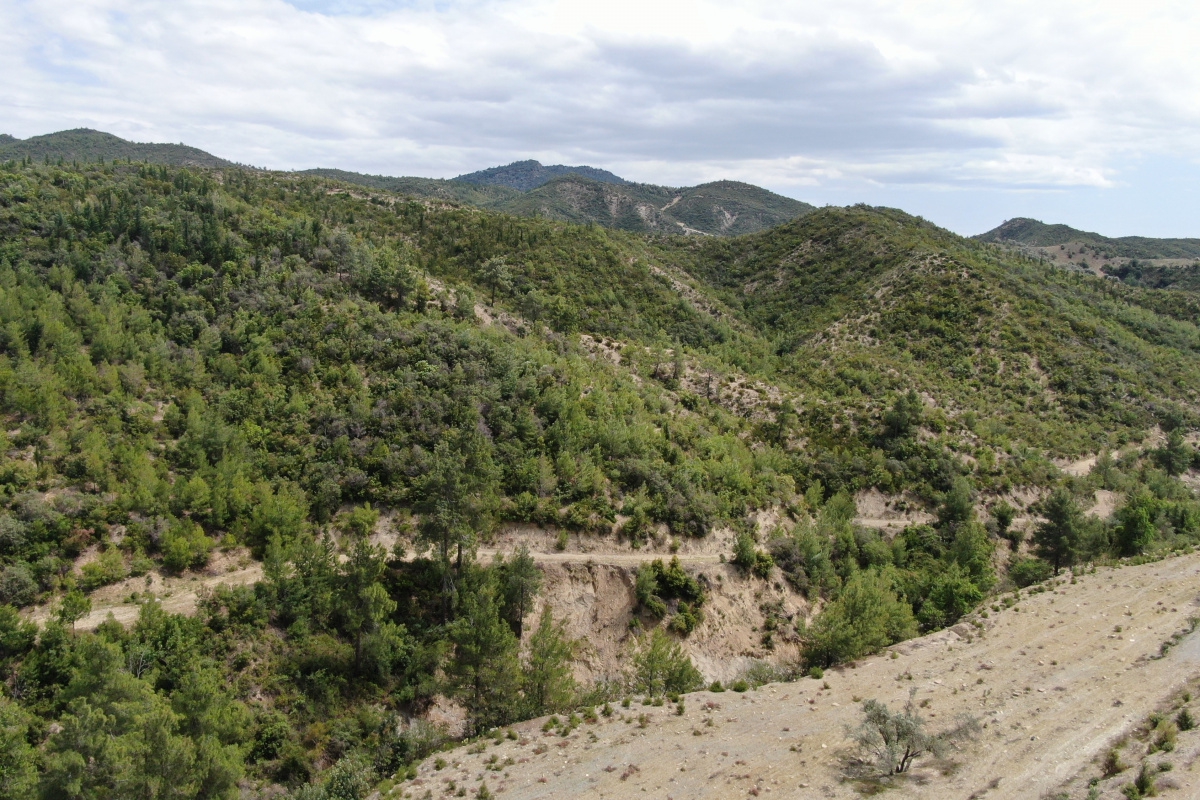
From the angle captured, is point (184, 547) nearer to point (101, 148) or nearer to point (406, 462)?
point (406, 462)

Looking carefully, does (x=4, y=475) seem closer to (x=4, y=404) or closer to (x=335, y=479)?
(x=4, y=404)

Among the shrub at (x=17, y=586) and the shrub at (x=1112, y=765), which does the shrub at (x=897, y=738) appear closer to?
the shrub at (x=1112, y=765)

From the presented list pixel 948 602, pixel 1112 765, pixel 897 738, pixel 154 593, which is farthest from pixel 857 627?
pixel 154 593

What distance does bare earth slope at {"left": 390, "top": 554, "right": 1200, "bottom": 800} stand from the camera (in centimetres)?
1792

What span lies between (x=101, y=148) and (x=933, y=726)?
193m

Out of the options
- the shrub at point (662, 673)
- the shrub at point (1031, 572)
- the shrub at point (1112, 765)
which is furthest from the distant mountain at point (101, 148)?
the shrub at point (1112, 765)

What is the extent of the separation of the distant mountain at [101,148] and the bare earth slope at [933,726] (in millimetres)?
147632

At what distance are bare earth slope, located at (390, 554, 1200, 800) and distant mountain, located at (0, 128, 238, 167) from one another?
148 meters

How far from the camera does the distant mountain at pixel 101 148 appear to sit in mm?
134875

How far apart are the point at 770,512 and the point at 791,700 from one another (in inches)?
761

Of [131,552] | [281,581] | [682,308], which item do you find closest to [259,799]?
[281,581]

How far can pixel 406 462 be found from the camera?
3503 cm

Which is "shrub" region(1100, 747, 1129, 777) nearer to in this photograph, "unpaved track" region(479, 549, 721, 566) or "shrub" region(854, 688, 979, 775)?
"shrub" region(854, 688, 979, 775)

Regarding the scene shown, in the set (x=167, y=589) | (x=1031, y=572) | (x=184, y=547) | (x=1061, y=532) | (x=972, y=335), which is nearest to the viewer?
(x=167, y=589)
